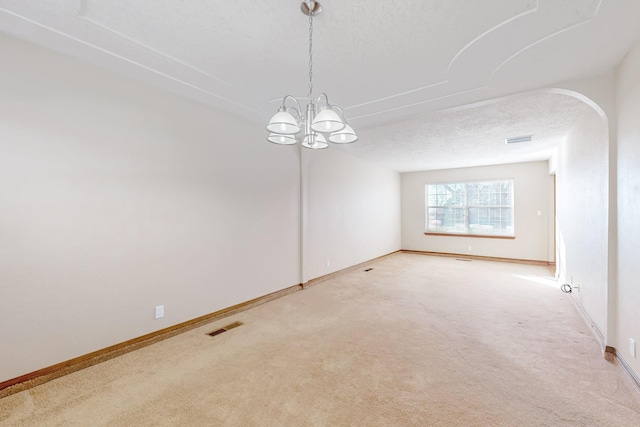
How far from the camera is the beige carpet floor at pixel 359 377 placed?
168cm

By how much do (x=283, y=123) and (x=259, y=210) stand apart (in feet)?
7.14

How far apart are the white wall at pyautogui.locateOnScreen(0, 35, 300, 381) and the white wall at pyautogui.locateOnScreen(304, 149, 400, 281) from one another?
4.98ft

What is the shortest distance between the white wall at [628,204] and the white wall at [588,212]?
0.68ft

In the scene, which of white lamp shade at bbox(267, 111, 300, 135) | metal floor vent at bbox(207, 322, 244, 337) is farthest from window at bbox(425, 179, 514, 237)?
white lamp shade at bbox(267, 111, 300, 135)

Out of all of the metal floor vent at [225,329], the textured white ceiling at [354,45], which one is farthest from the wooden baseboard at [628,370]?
the metal floor vent at [225,329]

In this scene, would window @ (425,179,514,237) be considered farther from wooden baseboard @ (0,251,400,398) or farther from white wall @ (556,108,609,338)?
wooden baseboard @ (0,251,400,398)

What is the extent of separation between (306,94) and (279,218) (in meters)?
1.93

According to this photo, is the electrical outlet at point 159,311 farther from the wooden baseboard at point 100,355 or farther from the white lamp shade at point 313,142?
the white lamp shade at point 313,142

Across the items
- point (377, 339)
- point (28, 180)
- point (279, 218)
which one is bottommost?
point (377, 339)

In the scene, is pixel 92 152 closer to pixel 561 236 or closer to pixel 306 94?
pixel 306 94

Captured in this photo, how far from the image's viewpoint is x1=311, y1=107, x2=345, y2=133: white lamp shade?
164 centimetres

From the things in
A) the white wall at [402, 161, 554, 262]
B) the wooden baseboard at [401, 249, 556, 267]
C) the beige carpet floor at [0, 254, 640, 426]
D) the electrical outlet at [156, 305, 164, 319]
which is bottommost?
the beige carpet floor at [0, 254, 640, 426]

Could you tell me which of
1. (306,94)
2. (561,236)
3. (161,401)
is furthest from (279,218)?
(561,236)

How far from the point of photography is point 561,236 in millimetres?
4664
